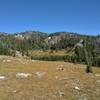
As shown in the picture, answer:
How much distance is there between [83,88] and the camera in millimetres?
26234

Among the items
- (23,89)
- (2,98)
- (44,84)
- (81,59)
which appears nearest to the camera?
(2,98)

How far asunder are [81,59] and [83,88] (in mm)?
115866

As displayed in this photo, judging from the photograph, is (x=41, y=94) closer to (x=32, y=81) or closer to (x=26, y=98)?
(x=26, y=98)

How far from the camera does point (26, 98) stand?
73.3 ft

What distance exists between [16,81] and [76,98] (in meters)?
10.1

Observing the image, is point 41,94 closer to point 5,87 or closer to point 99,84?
point 5,87

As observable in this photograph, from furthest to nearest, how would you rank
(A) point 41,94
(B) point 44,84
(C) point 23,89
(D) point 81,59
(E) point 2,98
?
(D) point 81,59 → (B) point 44,84 → (C) point 23,89 → (A) point 41,94 → (E) point 2,98

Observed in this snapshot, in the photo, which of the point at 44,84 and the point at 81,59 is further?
the point at 81,59

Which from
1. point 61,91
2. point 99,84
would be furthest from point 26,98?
point 99,84

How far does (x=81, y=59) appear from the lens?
14112cm

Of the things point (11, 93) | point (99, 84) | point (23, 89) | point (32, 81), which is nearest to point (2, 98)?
point (11, 93)

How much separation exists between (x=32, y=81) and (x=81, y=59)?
113132 mm

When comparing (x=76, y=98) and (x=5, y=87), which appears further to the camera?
(x=5, y=87)

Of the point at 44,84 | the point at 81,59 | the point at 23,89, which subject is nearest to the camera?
the point at 23,89
